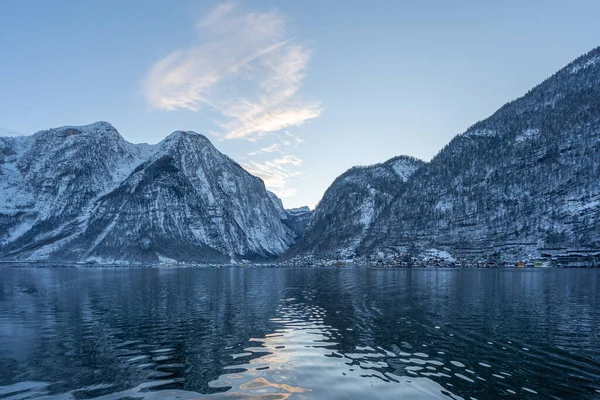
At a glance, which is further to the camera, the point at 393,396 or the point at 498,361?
the point at 498,361

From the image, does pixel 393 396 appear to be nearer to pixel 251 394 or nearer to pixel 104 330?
pixel 251 394

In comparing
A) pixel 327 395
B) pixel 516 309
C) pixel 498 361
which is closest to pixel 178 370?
pixel 327 395

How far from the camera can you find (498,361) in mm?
25062

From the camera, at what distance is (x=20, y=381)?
72.0ft

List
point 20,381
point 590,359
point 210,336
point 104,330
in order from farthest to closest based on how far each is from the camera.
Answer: point 104,330
point 210,336
point 590,359
point 20,381

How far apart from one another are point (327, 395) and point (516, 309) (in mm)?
39309

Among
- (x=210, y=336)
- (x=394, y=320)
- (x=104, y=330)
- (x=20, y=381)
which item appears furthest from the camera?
(x=394, y=320)

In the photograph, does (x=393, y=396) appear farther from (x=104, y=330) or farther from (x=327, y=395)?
(x=104, y=330)

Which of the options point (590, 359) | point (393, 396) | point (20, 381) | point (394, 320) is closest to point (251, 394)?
point (393, 396)

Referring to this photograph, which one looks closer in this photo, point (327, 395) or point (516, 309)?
point (327, 395)

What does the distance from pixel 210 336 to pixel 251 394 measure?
52.0 ft

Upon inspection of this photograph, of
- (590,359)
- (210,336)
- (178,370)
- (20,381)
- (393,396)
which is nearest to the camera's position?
(393,396)

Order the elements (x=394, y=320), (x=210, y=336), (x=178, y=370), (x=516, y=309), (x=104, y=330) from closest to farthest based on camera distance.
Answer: (x=178, y=370), (x=210, y=336), (x=104, y=330), (x=394, y=320), (x=516, y=309)

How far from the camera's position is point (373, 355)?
27.1 m
